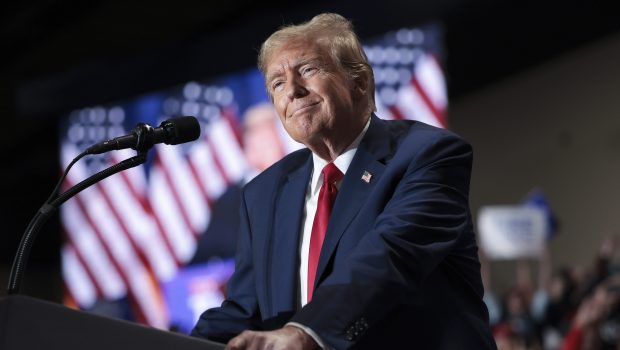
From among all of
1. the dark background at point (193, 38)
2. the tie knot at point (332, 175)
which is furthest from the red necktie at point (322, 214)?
the dark background at point (193, 38)

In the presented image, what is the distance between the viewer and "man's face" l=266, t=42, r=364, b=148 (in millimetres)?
1740

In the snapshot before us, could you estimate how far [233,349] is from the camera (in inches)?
49.6

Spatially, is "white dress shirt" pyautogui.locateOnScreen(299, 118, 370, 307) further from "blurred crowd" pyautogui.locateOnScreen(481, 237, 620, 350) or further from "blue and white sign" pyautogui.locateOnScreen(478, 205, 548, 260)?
"blue and white sign" pyautogui.locateOnScreen(478, 205, 548, 260)

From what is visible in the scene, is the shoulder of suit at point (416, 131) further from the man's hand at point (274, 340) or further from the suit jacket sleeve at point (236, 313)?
the man's hand at point (274, 340)

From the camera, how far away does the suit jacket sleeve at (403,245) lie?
1.43m

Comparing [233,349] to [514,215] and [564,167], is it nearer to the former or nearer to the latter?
[514,215]

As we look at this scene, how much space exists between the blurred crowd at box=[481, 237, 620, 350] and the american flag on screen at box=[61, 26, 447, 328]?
85.3 inches

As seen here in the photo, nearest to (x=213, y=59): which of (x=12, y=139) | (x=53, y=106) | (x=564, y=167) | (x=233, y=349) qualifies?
(x=53, y=106)

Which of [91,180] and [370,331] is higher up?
[91,180]

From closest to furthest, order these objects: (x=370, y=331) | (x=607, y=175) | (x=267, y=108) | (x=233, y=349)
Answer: (x=233, y=349), (x=370, y=331), (x=267, y=108), (x=607, y=175)

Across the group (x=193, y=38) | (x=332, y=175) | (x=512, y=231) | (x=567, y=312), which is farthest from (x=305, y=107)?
(x=193, y=38)

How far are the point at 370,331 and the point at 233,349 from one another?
1.18 ft

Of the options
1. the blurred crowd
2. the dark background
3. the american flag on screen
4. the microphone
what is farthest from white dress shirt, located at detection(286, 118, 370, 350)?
the blurred crowd

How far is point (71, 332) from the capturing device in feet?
4.31
